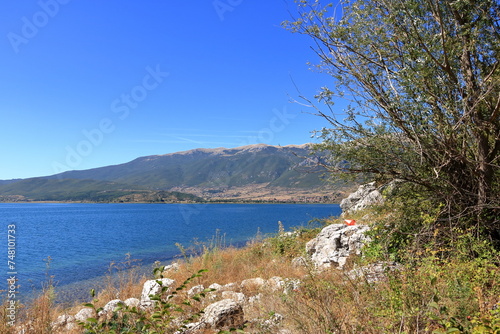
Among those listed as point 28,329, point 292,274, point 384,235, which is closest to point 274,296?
point 292,274

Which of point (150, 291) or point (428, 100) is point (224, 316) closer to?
point (150, 291)

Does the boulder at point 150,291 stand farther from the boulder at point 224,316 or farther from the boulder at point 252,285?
the boulder at point 252,285

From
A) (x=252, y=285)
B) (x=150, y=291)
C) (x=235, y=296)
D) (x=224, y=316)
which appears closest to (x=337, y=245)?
(x=252, y=285)

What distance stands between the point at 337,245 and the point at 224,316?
5.26m

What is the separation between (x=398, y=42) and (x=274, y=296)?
676 centimetres

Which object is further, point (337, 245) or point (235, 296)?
point (337, 245)

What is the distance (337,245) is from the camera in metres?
9.91

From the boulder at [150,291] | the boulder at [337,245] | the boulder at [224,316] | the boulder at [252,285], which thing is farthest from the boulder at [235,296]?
the boulder at [337,245]

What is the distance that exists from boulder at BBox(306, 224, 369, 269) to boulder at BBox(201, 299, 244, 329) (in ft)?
11.8

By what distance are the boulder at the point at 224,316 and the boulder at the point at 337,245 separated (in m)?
3.61

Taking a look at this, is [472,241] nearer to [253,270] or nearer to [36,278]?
[253,270]

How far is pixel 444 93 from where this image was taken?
7.08 m

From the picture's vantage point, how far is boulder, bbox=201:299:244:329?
5.71 meters

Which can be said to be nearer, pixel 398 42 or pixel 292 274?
pixel 398 42
